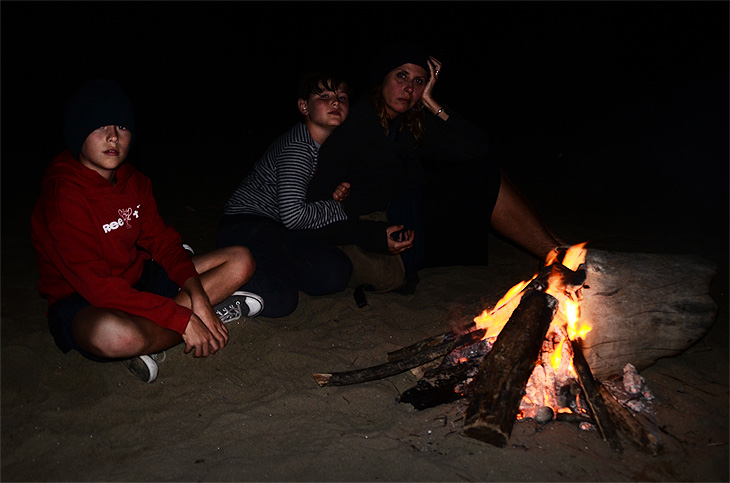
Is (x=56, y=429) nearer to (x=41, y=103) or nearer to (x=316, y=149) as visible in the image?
(x=316, y=149)

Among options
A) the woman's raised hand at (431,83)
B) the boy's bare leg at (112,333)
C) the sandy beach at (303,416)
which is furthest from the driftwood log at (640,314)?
the boy's bare leg at (112,333)

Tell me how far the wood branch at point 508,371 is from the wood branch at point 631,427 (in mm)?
365

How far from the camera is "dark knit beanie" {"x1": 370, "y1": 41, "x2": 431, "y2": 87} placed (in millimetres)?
3062

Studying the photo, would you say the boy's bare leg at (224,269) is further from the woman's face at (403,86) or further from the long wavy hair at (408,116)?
the woman's face at (403,86)

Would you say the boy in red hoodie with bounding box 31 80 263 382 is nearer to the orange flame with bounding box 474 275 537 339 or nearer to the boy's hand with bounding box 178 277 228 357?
the boy's hand with bounding box 178 277 228 357

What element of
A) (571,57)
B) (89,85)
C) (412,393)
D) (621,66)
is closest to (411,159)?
(412,393)

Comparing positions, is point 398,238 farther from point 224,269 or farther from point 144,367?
point 144,367

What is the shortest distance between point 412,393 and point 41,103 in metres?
12.1

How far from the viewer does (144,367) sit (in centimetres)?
253

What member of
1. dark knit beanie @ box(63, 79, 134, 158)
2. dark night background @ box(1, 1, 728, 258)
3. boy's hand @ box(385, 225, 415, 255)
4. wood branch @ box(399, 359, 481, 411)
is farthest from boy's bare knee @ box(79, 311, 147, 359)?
dark night background @ box(1, 1, 728, 258)

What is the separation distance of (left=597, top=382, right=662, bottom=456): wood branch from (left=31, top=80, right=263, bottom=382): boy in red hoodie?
5.95 feet

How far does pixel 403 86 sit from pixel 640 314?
5.85 feet

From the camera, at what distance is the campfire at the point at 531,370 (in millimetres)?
2084

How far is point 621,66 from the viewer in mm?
14336
